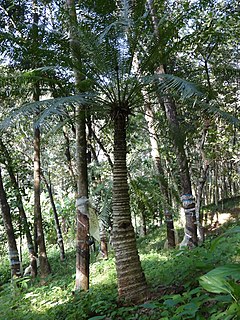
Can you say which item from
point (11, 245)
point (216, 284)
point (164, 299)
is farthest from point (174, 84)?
point (11, 245)

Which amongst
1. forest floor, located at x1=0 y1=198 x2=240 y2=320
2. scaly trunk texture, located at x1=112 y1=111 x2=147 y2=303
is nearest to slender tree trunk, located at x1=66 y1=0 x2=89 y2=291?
forest floor, located at x1=0 y1=198 x2=240 y2=320

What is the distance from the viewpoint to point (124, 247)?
157 inches

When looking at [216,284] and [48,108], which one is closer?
[216,284]

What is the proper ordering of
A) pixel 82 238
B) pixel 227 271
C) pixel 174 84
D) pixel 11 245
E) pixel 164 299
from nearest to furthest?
pixel 227 271 → pixel 164 299 → pixel 174 84 → pixel 82 238 → pixel 11 245

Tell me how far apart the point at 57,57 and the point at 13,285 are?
3.98 metres

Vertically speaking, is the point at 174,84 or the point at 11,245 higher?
the point at 174,84

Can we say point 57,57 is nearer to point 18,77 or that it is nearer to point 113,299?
point 18,77

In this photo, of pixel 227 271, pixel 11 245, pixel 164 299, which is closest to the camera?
pixel 227 271

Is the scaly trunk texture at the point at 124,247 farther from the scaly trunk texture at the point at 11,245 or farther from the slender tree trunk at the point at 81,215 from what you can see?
the scaly trunk texture at the point at 11,245

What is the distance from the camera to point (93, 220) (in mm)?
5359

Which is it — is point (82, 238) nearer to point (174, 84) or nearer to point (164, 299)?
point (164, 299)

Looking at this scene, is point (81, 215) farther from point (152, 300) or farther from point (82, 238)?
point (152, 300)

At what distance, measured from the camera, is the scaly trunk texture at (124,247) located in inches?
154

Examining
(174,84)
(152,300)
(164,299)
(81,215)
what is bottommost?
(152,300)
